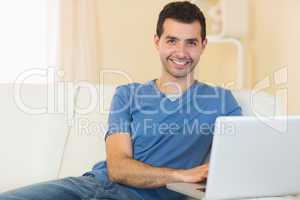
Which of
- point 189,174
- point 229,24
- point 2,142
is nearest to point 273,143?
point 189,174

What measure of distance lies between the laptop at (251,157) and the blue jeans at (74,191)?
0.37 m

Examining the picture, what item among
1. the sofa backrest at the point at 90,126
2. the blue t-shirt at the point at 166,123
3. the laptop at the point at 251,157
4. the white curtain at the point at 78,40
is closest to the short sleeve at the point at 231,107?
the blue t-shirt at the point at 166,123

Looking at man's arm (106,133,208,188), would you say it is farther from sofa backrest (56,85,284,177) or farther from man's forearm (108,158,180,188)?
sofa backrest (56,85,284,177)

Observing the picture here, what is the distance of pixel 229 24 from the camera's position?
2713mm

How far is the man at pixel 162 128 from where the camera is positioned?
156 cm

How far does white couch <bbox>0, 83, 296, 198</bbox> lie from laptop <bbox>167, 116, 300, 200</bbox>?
0.66 metres

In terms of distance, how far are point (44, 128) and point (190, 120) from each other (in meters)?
0.57

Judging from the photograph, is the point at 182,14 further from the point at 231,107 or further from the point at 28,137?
the point at 28,137

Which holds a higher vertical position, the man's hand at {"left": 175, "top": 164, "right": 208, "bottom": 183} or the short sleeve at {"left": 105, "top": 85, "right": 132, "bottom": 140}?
the short sleeve at {"left": 105, "top": 85, "right": 132, "bottom": 140}

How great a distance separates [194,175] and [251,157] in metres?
0.25

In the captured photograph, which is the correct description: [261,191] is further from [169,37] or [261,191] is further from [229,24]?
[229,24]

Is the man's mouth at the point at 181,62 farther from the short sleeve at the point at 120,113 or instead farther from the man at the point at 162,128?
the short sleeve at the point at 120,113

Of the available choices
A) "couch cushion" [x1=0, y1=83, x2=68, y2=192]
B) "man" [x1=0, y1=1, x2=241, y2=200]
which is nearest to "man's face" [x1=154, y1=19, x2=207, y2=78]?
"man" [x1=0, y1=1, x2=241, y2=200]

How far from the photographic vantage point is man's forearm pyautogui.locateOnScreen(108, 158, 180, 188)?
1508 mm
